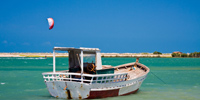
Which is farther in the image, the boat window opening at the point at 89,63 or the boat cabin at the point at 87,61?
the boat window opening at the point at 89,63

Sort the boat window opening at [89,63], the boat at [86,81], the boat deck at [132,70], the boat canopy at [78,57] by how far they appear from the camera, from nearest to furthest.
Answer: the boat at [86,81] < the boat canopy at [78,57] < the boat window opening at [89,63] < the boat deck at [132,70]

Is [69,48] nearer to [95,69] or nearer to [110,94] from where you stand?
[95,69]

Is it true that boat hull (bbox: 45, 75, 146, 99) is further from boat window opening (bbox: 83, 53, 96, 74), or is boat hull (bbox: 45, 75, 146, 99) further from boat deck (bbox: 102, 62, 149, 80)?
boat deck (bbox: 102, 62, 149, 80)

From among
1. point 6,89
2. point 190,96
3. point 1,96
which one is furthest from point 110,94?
point 6,89

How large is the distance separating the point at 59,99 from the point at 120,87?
3.92 m

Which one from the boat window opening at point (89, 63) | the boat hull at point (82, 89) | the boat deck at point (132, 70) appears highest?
the boat window opening at point (89, 63)

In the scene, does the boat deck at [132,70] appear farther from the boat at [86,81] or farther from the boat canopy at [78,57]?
the boat canopy at [78,57]

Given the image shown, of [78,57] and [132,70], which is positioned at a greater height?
[78,57]

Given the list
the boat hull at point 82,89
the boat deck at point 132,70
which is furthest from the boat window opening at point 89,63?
the boat deck at point 132,70

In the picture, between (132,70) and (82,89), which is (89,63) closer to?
(82,89)

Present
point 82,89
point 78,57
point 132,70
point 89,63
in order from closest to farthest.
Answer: point 82,89
point 89,63
point 78,57
point 132,70

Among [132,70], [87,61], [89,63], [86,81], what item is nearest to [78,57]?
[87,61]

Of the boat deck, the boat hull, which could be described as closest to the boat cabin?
the boat hull

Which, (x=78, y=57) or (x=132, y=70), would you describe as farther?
(x=132, y=70)
